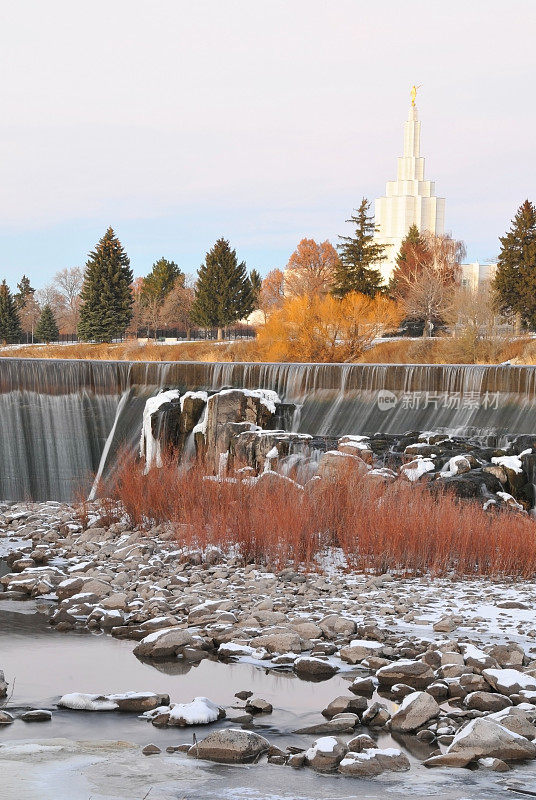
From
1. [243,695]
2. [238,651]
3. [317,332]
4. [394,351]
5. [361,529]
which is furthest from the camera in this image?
[394,351]

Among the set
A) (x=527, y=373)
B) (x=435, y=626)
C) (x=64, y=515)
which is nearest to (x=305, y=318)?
(x=527, y=373)

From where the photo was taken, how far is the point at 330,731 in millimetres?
7895

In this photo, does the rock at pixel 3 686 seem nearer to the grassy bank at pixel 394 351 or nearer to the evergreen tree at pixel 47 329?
the grassy bank at pixel 394 351

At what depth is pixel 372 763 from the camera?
712 cm

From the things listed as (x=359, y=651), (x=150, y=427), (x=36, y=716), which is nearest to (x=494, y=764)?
(x=359, y=651)

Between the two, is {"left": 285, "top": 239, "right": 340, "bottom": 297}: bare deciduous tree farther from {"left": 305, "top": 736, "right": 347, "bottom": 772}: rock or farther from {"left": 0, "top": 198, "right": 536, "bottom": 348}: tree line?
{"left": 305, "top": 736, "right": 347, "bottom": 772}: rock

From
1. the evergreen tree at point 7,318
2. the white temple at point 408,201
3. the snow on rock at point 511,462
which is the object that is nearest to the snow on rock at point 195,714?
the snow on rock at point 511,462

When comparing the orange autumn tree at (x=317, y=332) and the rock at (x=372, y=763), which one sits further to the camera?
the orange autumn tree at (x=317, y=332)

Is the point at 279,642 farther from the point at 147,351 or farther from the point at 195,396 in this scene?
the point at 147,351

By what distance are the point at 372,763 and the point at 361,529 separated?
6.46m

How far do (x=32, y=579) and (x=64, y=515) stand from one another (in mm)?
5533

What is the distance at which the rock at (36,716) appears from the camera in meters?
8.09

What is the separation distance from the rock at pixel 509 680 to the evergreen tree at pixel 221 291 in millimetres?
50785

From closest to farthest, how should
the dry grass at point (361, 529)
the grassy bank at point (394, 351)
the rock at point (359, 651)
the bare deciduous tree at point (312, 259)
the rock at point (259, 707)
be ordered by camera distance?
A: the rock at point (259, 707), the rock at point (359, 651), the dry grass at point (361, 529), the grassy bank at point (394, 351), the bare deciduous tree at point (312, 259)
